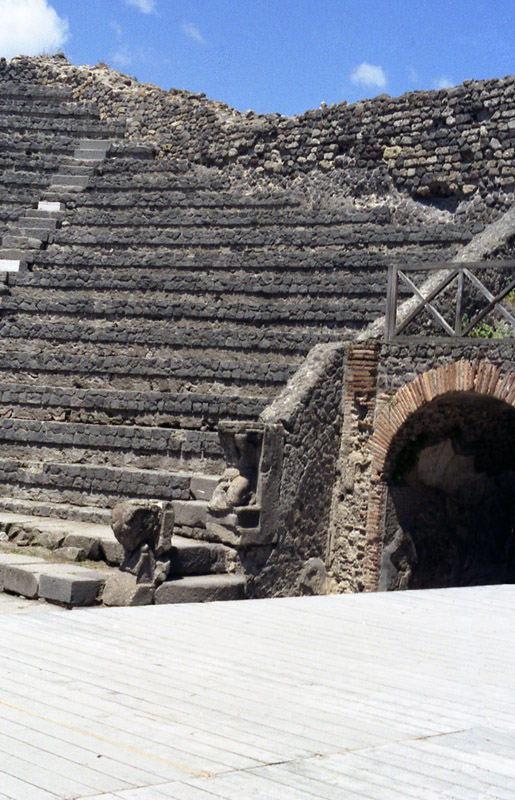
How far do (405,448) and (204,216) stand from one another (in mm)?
5876

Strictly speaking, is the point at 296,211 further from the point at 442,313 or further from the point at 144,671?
the point at 144,671

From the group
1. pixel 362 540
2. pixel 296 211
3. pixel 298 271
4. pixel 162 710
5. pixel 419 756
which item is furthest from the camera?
pixel 296 211

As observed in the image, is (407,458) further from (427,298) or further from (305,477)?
(427,298)

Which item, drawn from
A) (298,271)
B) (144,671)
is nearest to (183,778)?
(144,671)

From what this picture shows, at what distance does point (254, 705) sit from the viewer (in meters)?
4.01

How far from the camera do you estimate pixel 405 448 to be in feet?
30.0

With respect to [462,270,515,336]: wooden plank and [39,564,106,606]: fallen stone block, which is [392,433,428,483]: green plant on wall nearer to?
[462,270,515,336]: wooden plank

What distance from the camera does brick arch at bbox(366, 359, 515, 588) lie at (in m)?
8.48

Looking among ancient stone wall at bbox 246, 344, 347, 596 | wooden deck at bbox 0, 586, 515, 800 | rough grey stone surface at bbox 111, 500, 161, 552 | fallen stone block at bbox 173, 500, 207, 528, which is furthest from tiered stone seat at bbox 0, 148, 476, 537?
wooden deck at bbox 0, 586, 515, 800

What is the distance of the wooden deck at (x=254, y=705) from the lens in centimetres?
312

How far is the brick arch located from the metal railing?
0.38 metres

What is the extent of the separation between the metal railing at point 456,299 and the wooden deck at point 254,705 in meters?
3.17

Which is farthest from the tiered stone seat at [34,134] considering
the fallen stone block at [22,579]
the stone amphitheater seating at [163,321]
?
the fallen stone block at [22,579]

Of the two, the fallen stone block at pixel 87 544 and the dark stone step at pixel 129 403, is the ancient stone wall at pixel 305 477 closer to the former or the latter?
the dark stone step at pixel 129 403
